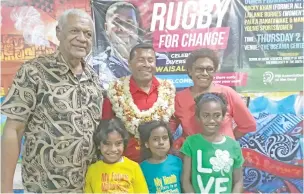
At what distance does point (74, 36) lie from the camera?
185cm

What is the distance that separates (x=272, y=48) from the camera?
2.23 metres

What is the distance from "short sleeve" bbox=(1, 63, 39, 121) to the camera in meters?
1.75

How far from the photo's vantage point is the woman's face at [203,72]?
83.8 inches

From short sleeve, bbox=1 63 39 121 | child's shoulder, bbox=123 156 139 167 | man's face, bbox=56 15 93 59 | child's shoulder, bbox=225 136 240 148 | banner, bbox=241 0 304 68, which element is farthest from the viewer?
banner, bbox=241 0 304 68

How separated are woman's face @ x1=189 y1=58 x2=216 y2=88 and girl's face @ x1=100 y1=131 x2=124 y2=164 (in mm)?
587

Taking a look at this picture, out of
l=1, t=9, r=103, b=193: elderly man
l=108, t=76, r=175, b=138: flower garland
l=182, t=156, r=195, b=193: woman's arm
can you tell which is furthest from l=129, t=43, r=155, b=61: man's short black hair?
l=182, t=156, r=195, b=193: woman's arm

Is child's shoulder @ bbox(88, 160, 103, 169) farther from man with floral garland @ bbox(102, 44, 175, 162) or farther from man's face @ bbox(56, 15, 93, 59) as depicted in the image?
man's face @ bbox(56, 15, 93, 59)

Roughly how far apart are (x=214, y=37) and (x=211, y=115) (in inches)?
21.1

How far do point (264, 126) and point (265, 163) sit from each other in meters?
0.24

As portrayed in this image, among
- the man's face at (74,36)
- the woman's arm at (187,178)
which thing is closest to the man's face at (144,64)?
the man's face at (74,36)

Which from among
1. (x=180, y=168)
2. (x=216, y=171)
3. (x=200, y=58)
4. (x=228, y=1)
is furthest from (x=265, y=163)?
(x=228, y=1)

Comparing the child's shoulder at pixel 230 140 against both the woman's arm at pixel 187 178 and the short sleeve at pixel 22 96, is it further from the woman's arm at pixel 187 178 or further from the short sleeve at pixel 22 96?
the short sleeve at pixel 22 96

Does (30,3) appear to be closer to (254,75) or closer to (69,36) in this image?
(69,36)

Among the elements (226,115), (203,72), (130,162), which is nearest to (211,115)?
(226,115)
